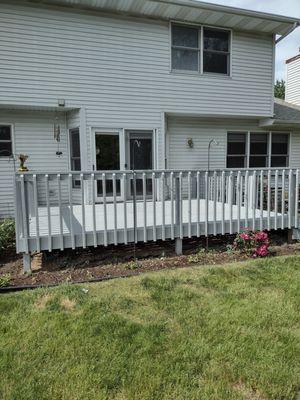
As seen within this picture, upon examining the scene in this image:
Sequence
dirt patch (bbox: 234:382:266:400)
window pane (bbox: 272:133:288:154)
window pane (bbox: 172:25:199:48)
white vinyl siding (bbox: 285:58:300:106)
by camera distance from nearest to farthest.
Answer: dirt patch (bbox: 234:382:266:400)
window pane (bbox: 172:25:199:48)
window pane (bbox: 272:133:288:154)
white vinyl siding (bbox: 285:58:300:106)

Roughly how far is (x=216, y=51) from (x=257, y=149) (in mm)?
3589

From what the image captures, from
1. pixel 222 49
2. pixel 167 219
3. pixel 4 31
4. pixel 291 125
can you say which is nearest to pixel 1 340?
pixel 167 219

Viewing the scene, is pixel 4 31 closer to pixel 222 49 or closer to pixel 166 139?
pixel 166 139

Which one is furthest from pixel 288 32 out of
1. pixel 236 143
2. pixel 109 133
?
pixel 109 133

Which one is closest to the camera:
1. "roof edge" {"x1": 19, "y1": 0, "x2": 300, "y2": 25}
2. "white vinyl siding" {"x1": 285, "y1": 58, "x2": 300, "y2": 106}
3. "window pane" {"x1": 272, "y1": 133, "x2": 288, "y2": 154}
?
"roof edge" {"x1": 19, "y1": 0, "x2": 300, "y2": 25}

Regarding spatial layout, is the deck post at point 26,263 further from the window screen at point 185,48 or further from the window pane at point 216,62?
the window pane at point 216,62

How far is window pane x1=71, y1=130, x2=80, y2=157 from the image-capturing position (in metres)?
9.10

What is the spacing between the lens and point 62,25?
324 inches

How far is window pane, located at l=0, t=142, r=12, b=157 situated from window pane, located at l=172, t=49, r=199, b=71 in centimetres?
493

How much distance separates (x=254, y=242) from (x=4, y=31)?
7.19 m

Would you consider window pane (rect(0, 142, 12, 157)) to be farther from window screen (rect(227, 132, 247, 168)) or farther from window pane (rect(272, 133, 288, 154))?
window pane (rect(272, 133, 288, 154))

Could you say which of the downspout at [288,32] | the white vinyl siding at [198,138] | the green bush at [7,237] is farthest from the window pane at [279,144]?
the green bush at [7,237]

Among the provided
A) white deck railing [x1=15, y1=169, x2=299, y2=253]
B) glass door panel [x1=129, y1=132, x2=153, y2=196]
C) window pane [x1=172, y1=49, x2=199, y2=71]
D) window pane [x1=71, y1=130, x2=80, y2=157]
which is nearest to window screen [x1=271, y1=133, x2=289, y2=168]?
window pane [x1=172, y1=49, x2=199, y2=71]

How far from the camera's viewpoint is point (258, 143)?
11.6 m
